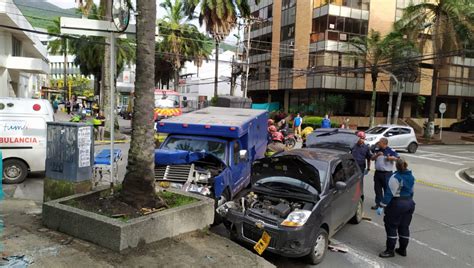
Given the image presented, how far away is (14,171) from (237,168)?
19.7 feet

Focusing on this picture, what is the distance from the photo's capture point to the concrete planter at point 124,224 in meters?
5.34

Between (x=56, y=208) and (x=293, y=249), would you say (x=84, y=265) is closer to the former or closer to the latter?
(x=56, y=208)

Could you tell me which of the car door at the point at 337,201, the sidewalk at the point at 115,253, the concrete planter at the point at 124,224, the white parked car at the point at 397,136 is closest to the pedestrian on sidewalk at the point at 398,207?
the car door at the point at 337,201

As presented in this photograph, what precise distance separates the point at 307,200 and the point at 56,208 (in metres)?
3.74

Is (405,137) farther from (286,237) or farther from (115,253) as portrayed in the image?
(115,253)

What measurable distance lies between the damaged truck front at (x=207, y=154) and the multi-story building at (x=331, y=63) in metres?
25.6

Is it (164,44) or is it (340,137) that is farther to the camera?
(164,44)

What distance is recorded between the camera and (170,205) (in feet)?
21.0

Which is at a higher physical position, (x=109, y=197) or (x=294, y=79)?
(x=294, y=79)

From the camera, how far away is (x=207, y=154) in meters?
8.52

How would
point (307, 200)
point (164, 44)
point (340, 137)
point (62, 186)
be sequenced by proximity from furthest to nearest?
point (164, 44)
point (340, 137)
point (62, 186)
point (307, 200)

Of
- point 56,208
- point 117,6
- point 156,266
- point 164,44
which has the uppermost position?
point 164,44

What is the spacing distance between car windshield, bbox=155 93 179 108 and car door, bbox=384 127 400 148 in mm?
15049

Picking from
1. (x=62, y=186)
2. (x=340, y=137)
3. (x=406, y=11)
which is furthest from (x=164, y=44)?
(x=62, y=186)
